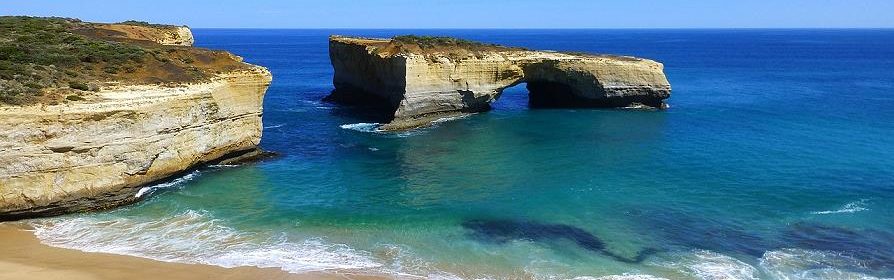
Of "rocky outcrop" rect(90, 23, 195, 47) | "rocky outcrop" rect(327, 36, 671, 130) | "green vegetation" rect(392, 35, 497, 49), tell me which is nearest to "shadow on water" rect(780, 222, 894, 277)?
"rocky outcrop" rect(327, 36, 671, 130)

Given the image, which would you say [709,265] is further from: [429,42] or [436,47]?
[429,42]

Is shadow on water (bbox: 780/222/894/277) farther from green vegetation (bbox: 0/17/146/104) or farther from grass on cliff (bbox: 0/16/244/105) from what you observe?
green vegetation (bbox: 0/17/146/104)

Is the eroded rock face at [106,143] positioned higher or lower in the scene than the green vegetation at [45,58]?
lower

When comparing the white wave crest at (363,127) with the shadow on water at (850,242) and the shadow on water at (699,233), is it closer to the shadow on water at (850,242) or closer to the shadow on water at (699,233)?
the shadow on water at (699,233)

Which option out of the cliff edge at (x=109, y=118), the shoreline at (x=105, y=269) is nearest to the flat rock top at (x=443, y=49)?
the cliff edge at (x=109, y=118)

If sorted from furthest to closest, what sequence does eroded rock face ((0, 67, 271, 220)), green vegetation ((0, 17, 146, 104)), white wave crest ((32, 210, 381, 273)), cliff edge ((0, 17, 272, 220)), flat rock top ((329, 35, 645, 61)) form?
flat rock top ((329, 35, 645, 61)), green vegetation ((0, 17, 146, 104)), cliff edge ((0, 17, 272, 220)), eroded rock face ((0, 67, 271, 220)), white wave crest ((32, 210, 381, 273))

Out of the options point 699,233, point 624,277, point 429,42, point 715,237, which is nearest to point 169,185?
point 624,277

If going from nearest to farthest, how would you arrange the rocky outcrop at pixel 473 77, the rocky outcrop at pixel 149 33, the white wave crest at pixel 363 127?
1. the white wave crest at pixel 363 127
2. the rocky outcrop at pixel 149 33
3. the rocky outcrop at pixel 473 77
